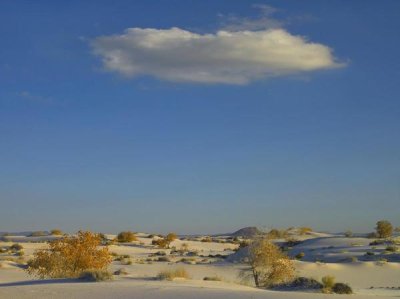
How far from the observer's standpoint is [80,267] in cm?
2709

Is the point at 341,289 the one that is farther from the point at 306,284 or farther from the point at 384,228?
the point at 384,228

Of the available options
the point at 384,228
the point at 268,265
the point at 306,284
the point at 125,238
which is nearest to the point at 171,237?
the point at 125,238

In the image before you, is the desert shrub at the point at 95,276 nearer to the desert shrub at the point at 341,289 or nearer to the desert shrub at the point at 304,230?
the desert shrub at the point at 341,289

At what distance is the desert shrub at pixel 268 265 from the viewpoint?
28562mm

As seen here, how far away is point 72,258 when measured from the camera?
2730 cm

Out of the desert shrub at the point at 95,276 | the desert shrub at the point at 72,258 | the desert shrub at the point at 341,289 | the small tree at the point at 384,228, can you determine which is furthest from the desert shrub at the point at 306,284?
the small tree at the point at 384,228

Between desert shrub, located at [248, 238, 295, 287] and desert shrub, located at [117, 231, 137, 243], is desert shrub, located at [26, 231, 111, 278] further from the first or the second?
desert shrub, located at [117, 231, 137, 243]

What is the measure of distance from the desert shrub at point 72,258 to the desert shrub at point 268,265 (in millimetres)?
6924

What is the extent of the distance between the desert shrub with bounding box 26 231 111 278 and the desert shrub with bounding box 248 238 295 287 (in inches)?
273

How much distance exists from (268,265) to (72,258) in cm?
901

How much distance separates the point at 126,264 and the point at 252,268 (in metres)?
16.2

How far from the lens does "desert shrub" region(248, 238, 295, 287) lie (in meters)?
28.6

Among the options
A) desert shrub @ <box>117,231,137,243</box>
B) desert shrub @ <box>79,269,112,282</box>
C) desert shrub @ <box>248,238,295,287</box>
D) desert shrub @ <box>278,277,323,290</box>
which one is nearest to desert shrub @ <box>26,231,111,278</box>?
desert shrub @ <box>79,269,112,282</box>

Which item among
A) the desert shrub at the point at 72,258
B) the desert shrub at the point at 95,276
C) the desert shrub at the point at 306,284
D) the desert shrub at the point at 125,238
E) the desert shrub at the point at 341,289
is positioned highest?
the desert shrub at the point at 125,238
